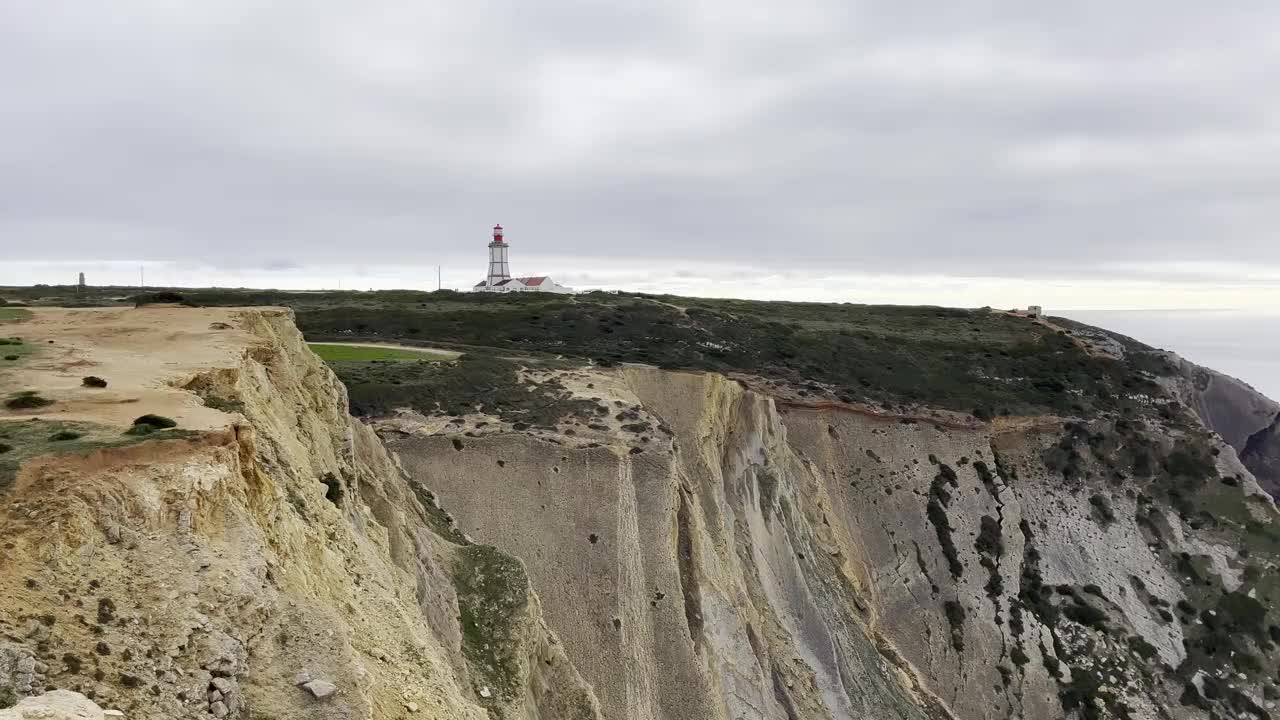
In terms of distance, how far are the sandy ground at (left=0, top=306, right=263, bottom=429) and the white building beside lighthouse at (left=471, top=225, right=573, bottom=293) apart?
62270mm

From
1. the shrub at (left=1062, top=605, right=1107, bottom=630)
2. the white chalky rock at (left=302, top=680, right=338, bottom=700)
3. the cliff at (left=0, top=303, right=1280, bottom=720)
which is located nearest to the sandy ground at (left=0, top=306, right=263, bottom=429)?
the cliff at (left=0, top=303, right=1280, bottom=720)

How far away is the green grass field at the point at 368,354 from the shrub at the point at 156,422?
83.2ft

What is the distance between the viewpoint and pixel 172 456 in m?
10.7

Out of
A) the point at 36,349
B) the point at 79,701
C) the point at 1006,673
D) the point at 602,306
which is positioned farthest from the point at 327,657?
the point at 602,306

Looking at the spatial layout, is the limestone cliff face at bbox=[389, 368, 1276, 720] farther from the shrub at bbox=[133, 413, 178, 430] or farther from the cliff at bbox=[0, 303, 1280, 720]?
the shrub at bbox=[133, 413, 178, 430]

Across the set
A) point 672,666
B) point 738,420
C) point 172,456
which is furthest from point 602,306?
point 172,456

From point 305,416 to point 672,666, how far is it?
48.0 ft

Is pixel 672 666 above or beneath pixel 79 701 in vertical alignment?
beneath

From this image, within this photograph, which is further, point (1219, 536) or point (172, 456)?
point (1219, 536)

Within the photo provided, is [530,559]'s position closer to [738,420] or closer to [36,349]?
[36,349]

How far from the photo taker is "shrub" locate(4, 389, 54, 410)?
43.2 feet

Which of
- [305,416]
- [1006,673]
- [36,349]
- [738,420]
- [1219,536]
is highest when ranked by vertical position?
[36,349]

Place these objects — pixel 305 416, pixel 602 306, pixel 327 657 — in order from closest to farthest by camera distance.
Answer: pixel 327 657 < pixel 305 416 < pixel 602 306

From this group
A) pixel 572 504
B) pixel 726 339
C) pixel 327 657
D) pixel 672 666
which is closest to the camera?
pixel 327 657
